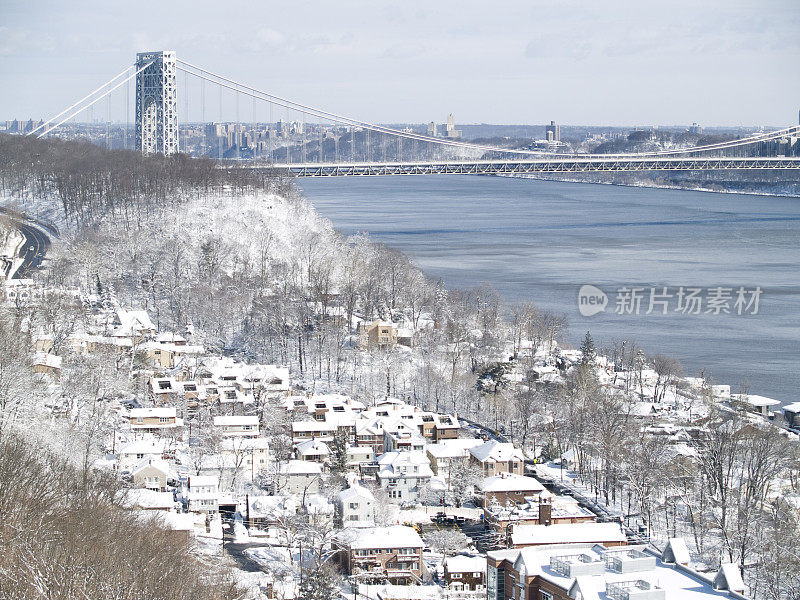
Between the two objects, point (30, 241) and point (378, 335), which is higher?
point (30, 241)

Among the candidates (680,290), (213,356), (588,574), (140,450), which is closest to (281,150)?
(680,290)

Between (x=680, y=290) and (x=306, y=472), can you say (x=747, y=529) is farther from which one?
(x=680, y=290)

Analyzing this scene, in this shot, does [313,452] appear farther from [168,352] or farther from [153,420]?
[168,352]

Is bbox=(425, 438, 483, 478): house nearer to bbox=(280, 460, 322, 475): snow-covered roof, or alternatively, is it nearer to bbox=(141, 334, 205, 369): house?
bbox=(280, 460, 322, 475): snow-covered roof


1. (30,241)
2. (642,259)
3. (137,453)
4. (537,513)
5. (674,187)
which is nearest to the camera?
(537,513)

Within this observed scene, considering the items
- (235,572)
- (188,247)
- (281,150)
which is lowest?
(235,572)

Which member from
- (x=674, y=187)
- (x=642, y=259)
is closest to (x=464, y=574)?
(x=642, y=259)

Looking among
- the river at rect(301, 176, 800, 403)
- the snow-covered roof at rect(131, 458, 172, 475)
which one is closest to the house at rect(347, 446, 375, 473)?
the snow-covered roof at rect(131, 458, 172, 475)
